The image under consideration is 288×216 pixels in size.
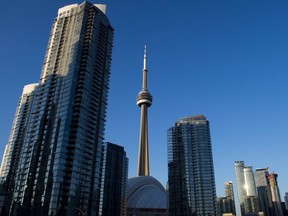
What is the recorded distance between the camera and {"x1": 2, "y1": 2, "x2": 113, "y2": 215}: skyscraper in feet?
379

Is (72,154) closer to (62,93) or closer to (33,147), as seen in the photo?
(33,147)

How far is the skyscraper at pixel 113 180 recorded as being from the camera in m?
171

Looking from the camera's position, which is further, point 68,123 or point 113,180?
point 113,180

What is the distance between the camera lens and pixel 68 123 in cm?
12469

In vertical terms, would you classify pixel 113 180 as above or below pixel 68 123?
below

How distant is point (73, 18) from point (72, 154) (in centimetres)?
7192

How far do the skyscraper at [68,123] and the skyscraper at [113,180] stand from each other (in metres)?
42.5

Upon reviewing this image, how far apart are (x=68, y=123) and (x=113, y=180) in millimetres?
66620

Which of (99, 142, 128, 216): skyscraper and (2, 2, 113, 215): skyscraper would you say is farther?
(99, 142, 128, 216): skyscraper

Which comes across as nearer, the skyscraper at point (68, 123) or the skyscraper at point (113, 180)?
the skyscraper at point (68, 123)

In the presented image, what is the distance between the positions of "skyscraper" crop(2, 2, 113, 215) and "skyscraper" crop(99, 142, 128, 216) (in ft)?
139

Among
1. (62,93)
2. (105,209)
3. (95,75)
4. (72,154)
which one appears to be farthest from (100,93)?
(105,209)

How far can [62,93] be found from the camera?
440ft

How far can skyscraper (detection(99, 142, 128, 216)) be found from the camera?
171m
